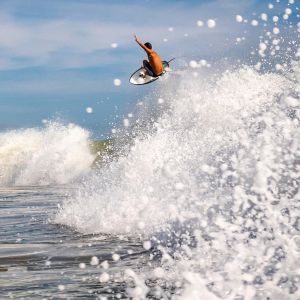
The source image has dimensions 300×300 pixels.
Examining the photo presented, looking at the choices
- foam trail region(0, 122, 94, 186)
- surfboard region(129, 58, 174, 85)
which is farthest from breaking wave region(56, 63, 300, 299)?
foam trail region(0, 122, 94, 186)

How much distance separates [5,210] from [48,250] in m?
8.67

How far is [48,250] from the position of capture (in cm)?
1127

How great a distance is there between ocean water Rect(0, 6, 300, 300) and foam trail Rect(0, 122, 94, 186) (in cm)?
2498

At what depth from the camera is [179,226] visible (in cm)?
1202

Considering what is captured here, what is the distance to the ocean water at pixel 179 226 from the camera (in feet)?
25.6

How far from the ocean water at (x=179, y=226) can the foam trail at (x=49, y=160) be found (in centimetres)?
2498

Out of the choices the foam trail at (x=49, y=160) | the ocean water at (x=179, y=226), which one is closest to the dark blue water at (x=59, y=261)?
the ocean water at (x=179, y=226)

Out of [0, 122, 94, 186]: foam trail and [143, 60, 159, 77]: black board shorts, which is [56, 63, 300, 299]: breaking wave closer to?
[143, 60, 159, 77]: black board shorts

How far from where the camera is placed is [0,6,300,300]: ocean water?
25.6 ft

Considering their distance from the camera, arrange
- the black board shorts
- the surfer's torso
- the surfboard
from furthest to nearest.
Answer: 1. the surfboard
2. the black board shorts
3. the surfer's torso

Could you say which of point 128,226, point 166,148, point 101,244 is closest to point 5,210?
point 166,148

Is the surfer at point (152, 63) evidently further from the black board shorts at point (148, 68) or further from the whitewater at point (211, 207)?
the whitewater at point (211, 207)

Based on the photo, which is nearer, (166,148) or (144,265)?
(144,265)

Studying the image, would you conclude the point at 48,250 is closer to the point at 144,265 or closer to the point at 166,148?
the point at 144,265
